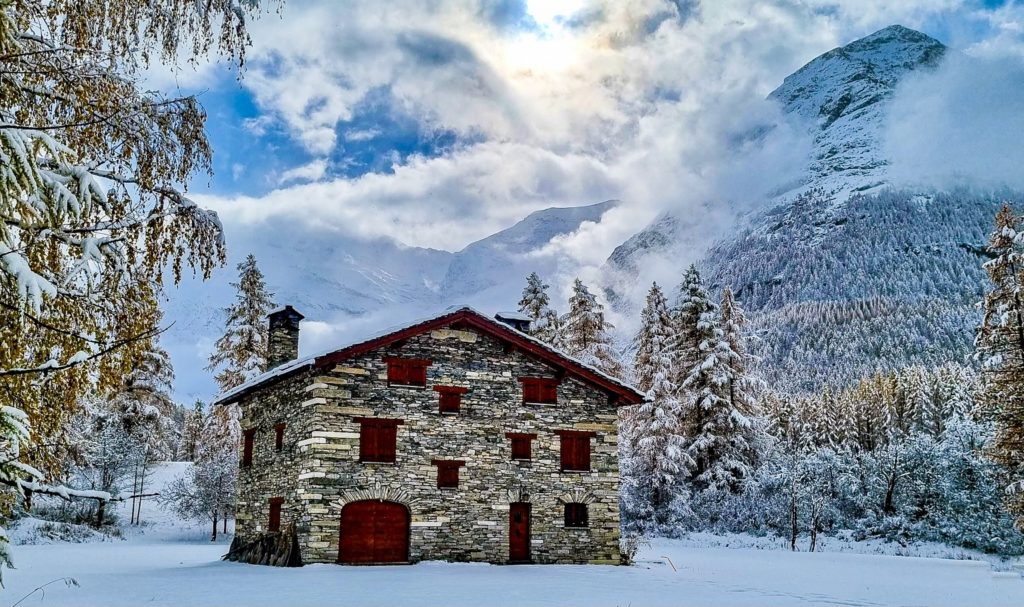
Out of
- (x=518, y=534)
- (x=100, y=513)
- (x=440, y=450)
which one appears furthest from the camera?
(x=100, y=513)

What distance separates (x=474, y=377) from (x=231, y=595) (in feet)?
38.1

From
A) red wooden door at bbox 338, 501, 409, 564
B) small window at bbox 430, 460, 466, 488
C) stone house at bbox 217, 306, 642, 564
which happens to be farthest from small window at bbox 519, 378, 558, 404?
red wooden door at bbox 338, 501, 409, 564

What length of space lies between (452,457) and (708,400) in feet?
71.4

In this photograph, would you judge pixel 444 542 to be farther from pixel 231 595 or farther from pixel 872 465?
pixel 872 465

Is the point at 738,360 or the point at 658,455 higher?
the point at 738,360

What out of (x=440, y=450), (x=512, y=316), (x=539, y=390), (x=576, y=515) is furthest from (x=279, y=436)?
(x=576, y=515)

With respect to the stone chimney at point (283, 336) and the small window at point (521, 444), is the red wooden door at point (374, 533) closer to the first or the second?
the small window at point (521, 444)

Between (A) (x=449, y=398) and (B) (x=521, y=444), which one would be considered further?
(B) (x=521, y=444)

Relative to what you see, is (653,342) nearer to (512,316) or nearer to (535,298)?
(535,298)

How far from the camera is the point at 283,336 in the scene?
3169 centimetres

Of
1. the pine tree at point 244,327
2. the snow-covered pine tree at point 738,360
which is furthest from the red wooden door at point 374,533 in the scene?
the snow-covered pine tree at point 738,360

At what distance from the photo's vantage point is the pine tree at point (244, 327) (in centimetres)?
4153

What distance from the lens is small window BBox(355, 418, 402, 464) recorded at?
25.8 m

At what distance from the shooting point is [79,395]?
7.27 metres
